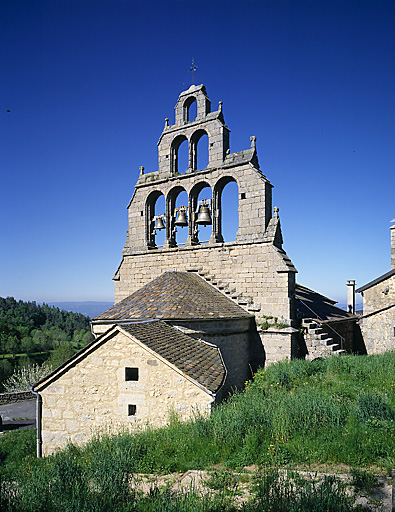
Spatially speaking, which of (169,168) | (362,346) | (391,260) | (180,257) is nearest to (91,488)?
(180,257)

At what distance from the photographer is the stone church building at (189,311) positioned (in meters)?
7.87

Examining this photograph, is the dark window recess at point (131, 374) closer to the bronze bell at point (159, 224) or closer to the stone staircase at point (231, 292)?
the stone staircase at point (231, 292)

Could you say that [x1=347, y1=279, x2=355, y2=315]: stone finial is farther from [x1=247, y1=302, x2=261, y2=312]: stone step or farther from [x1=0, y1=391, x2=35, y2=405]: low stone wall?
[x1=0, y1=391, x2=35, y2=405]: low stone wall

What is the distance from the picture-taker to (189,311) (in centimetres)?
1112

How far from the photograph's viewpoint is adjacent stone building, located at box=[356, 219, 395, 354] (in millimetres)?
17531

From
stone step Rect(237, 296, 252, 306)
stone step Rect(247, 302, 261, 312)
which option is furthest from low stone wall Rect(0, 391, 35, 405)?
stone step Rect(247, 302, 261, 312)

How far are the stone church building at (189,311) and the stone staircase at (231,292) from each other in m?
0.04

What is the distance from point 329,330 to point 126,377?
11.2m

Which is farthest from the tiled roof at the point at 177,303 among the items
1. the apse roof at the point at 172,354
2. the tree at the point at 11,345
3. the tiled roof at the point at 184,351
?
the tree at the point at 11,345

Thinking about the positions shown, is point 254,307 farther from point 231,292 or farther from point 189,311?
point 189,311

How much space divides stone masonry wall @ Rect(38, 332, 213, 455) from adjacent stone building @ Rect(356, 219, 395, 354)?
532 inches

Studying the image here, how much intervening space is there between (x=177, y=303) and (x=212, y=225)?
14.1 feet

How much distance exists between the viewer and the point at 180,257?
50.1ft

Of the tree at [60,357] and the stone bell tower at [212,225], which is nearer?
the stone bell tower at [212,225]
